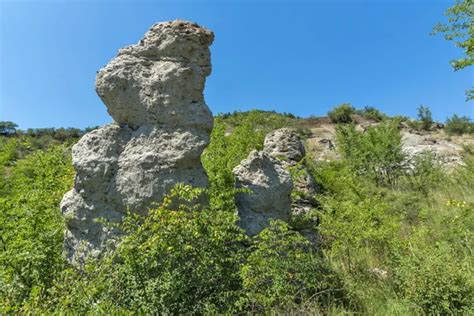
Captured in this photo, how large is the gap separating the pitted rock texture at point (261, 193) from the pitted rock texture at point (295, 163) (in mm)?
2007

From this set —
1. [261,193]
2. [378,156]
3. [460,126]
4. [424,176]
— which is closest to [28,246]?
[261,193]

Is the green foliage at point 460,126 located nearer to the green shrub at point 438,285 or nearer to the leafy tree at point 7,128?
the green shrub at point 438,285

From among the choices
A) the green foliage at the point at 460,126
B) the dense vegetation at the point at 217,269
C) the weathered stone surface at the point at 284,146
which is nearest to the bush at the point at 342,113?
the green foliage at the point at 460,126

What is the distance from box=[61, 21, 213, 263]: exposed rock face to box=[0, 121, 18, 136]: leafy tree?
43.6m

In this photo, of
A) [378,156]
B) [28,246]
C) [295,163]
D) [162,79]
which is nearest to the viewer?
[28,246]

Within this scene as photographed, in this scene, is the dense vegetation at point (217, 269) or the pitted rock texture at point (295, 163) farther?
the pitted rock texture at point (295, 163)

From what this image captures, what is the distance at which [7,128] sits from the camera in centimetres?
4325

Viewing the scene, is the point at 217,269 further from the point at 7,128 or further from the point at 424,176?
the point at 7,128

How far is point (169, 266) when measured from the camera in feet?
14.1

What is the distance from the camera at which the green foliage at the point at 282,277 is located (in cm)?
427

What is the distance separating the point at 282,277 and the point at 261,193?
168 centimetres

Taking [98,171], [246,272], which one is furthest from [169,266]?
[98,171]

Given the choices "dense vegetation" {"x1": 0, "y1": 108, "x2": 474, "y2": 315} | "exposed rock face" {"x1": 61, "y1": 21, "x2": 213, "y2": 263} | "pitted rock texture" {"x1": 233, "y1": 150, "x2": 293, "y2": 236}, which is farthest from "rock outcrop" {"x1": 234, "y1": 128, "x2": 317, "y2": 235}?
"exposed rock face" {"x1": 61, "y1": 21, "x2": 213, "y2": 263}

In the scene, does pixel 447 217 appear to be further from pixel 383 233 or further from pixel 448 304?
pixel 448 304
